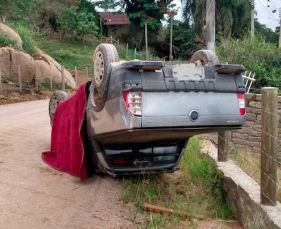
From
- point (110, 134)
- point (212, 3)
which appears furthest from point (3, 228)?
point (212, 3)

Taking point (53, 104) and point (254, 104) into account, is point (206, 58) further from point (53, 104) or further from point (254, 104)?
point (254, 104)

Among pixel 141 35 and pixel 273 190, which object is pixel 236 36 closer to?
pixel 141 35

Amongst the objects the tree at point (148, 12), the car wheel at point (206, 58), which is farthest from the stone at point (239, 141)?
the tree at point (148, 12)

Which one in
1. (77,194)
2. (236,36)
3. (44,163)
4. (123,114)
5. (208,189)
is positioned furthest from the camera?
(236,36)

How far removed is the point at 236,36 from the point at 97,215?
1446 inches

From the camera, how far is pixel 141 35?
39.2 meters

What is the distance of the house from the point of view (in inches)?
1748

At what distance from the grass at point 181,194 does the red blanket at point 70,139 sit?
2.44 feet

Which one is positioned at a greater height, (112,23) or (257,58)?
(112,23)

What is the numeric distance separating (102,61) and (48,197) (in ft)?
6.40

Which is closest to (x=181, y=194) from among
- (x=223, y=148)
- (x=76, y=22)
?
(x=223, y=148)

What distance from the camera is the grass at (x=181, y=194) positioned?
193 inches

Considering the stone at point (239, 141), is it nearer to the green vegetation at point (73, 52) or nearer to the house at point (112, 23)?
the green vegetation at point (73, 52)

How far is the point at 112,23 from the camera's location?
44750 mm
